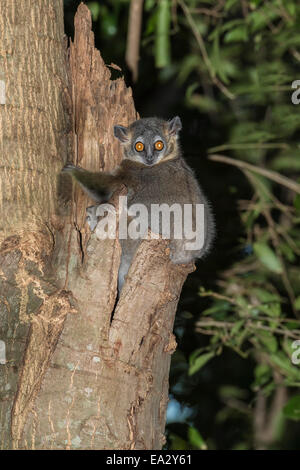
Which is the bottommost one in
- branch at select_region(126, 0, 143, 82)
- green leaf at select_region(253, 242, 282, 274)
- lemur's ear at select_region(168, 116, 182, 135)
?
green leaf at select_region(253, 242, 282, 274)

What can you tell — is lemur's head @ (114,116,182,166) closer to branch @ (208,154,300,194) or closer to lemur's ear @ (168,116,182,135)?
lemur's ear @ (168,116,182,135)

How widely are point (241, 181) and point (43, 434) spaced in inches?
207

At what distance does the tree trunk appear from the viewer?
9.18 ft

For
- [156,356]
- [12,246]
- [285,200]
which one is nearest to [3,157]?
[12,246]

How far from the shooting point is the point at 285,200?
8047mm

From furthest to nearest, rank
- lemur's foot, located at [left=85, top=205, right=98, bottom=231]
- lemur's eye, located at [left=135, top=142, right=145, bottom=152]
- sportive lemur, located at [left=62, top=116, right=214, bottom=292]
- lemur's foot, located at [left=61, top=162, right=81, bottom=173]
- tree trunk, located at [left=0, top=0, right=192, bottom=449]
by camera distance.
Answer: lemur's eye, located at [left=135, top=142, right=145, bottom=152] < sportive lemur, located at [left=62, top=116, right=214, bottom=292] < lemur's foot, located at [left=61, top=162, right=81, bottom=173] < lemur's foot, located at [left=85, top=205, right=98, bottom=231] < tree trunk, located at [left=0, top=0, right=192, bottom=449]

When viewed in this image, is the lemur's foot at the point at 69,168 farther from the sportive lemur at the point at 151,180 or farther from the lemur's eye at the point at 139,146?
the lemur's eye at the point at 139,146

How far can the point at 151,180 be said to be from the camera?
4234 mm

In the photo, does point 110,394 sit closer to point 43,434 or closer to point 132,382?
point 132,382

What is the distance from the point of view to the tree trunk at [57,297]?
110 inches

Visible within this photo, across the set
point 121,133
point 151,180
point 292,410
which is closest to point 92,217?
point 121,133

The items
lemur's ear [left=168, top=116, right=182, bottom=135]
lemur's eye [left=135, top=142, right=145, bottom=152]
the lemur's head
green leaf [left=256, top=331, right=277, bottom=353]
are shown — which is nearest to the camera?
the lemur's head

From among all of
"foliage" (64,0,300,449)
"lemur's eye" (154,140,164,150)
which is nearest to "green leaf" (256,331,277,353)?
"foliage" (64,0,300,449)
